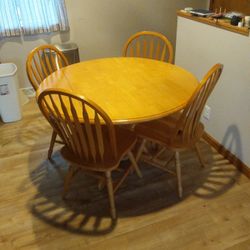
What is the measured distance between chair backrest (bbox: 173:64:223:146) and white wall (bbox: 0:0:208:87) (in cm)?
209

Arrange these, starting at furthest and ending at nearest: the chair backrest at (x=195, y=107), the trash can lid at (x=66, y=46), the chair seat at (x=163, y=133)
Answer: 1. the trash can lid at (x=66, y=46)
2. the chair seat at (x=163, y=133)
3. the chair backrest at (x=195, y=107)

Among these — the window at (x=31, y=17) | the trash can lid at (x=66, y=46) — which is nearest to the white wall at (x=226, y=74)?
the trash can lid at (x=66, y=46)

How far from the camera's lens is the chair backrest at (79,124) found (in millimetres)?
1393

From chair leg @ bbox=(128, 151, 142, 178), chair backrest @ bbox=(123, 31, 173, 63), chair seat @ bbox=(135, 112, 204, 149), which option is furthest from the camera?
chair backrest @ bbox=(123, 31, 173, 63)

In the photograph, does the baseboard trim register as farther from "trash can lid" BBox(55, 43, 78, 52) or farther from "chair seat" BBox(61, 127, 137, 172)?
"trash can lid" BBox(55, 43, 78, 52)

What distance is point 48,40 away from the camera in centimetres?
327

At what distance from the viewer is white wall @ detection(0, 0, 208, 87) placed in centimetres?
320

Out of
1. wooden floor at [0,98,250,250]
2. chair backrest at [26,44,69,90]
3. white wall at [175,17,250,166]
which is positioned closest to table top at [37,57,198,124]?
chair backrest at [26,44,69,90]

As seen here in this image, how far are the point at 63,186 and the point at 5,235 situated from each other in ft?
1.64

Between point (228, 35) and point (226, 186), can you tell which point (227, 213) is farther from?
point (228, 35)

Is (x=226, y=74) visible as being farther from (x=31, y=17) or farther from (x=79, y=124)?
(x=31, y=17)

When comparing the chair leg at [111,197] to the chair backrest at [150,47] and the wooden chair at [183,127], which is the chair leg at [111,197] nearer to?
the wooden chair at [183,127]

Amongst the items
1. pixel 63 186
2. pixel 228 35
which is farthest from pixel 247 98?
pixel 63 186

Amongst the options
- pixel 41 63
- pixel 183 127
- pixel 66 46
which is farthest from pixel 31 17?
pixel 183 127
